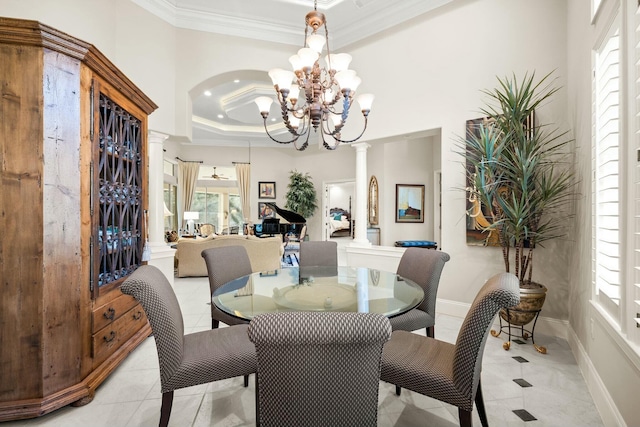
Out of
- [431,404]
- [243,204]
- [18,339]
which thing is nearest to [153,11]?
[18,339]

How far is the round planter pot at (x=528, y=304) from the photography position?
269 centimetres

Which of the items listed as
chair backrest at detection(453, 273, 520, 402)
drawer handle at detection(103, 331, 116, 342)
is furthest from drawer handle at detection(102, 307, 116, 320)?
chair backrest at detection(453, 273, 520, 402)

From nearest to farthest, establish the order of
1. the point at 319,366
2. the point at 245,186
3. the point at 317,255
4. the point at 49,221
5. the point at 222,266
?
the point at 319,366 → the point at 49,221 → the point at 222,266 → the point at 317,255 → the point at 245,186

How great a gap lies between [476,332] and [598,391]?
1.32 meters

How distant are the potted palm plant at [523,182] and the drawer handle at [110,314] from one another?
3.12 meters

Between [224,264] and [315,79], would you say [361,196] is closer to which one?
[315,79]

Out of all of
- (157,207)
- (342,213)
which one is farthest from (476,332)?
(342,213)

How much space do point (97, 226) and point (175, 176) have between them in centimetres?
747

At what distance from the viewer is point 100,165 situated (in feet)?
7.27

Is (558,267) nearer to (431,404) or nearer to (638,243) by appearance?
(638,243)

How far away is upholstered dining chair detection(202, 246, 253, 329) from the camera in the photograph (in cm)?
256

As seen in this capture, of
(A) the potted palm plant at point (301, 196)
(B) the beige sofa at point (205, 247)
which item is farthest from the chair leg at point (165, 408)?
(A) the potted palm plant at point (301, 196)

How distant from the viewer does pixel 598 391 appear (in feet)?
6.35

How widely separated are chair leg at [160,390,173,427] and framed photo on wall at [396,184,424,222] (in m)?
6.45
